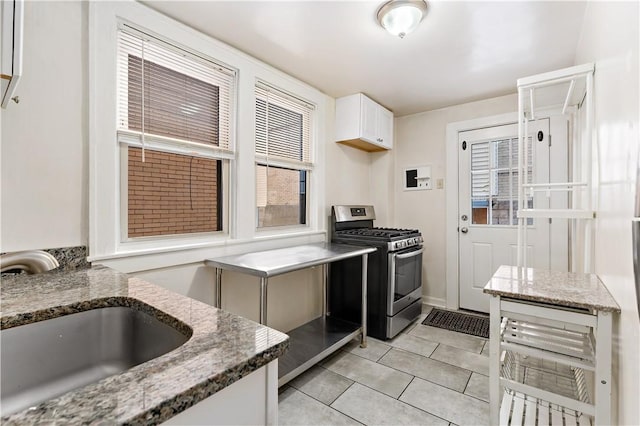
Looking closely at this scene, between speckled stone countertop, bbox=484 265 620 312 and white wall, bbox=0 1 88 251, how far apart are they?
2172mm

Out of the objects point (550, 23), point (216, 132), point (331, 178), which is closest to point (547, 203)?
point (550, 23)

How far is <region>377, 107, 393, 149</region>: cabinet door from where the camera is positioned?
3.42 m

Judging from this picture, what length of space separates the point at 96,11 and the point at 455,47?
2.30 meters

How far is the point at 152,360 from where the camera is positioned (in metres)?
0.60

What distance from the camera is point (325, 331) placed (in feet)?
8.59

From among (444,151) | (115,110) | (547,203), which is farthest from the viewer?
(444,151)

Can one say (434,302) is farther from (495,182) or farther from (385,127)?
(385,127)

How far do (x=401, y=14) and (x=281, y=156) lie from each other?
56.8 inches

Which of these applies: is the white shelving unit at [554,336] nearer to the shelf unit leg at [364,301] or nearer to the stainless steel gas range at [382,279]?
the stainless steel gas range at [382,279]

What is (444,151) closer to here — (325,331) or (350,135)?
(350,135)

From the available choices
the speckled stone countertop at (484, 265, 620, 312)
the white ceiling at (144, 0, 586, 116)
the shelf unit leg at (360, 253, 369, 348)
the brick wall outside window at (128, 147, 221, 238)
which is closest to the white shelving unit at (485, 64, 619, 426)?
the speckled stone countertop at (484, 265, 620, 312)

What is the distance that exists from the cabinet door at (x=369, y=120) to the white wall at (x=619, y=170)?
180 centimetres

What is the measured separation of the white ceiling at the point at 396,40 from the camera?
183cm

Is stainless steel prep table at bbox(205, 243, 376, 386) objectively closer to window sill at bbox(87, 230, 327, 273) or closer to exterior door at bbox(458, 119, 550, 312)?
window sill at bbox(87, 230, 327, 273)
